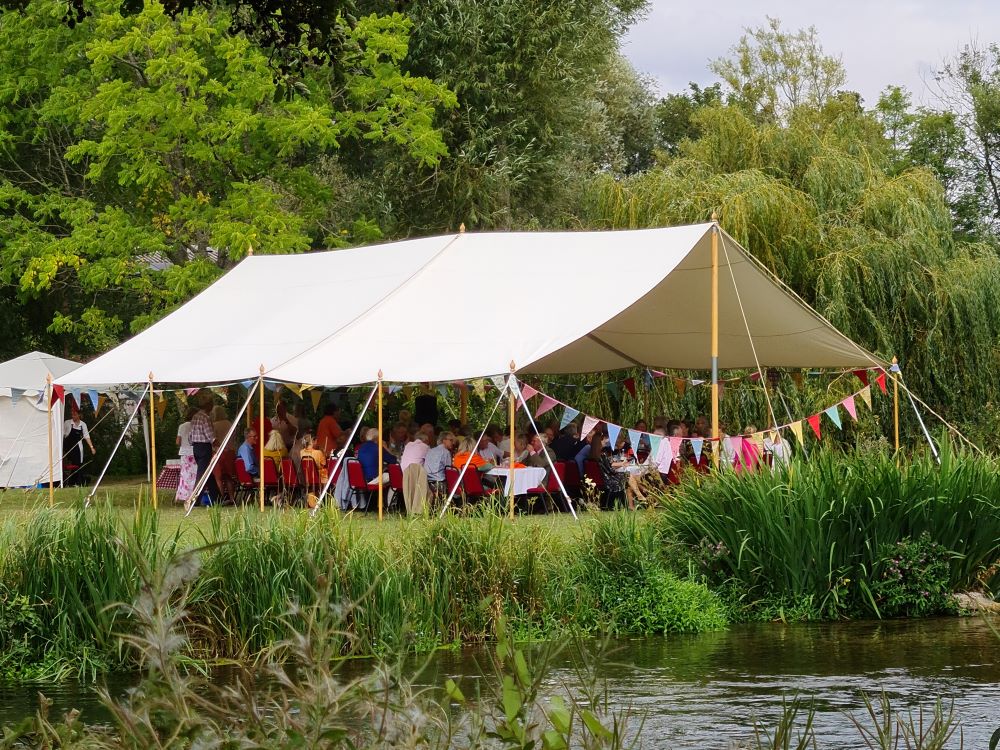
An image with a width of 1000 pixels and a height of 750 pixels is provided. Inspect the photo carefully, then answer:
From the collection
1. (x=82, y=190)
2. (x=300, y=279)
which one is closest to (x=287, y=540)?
(x=300, y=279)

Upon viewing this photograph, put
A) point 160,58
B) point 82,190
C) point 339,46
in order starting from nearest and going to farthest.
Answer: point 339,46
point 160,58
point 82,190

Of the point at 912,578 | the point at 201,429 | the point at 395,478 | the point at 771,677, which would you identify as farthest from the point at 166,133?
the point at 771,677

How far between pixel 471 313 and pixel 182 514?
3.78 metres

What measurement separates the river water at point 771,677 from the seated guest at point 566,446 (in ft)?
21.2

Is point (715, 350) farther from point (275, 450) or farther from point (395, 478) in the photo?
point (275, 450)

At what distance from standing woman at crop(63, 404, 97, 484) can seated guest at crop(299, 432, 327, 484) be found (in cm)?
609

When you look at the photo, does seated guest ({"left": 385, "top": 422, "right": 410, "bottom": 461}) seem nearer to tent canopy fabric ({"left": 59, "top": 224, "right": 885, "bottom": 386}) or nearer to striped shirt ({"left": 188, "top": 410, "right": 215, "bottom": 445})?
tent canopy fabric ({"left": 59, "top": 224, "right": 885, "bottom": 386})

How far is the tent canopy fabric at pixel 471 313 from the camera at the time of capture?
47.9ft

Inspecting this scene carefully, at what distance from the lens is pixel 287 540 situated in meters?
8.86

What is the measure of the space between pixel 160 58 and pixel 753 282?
A: 9985 mm

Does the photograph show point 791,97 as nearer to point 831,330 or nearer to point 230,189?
point 230,189

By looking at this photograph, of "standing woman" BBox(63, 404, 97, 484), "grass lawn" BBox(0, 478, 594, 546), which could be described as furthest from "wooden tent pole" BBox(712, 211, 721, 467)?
"standing woman" BBox(63, 404, 97, 484)

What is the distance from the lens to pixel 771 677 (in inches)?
327

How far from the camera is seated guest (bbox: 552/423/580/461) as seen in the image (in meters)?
16.4
